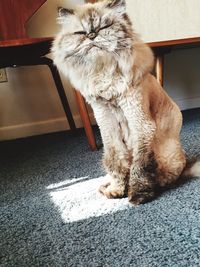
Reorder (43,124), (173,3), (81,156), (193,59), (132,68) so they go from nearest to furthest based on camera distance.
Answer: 1. (132,68)
2. (81,156)
3. (173,3)
4. (43,124)
5. (193,59)

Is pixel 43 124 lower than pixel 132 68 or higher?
lower

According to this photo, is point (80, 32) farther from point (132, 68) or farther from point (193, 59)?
point (193, 59)

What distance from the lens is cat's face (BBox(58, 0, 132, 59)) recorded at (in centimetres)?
87

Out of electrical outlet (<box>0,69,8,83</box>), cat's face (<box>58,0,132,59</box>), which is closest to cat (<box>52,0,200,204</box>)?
cat's face (<box>58,0,132,59</box>)

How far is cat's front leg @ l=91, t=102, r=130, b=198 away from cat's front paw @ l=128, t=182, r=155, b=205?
6cm

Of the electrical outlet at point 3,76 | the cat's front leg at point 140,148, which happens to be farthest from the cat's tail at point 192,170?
the electrical outlet at point 3,76

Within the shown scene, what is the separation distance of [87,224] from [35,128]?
1.36 meters

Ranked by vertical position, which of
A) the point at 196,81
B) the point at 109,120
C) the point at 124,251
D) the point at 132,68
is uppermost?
the point at 132,68

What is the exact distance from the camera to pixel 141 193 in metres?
0.91

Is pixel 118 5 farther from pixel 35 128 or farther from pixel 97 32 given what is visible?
pixel 35 128

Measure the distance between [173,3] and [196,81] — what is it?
0.89m

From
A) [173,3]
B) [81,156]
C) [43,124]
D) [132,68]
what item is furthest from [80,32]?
[43,124]

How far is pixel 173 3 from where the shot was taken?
163cm

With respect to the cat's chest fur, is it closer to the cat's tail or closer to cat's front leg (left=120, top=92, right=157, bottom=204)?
cat's front leg (left=120, top=92, right=157, bottom=204)
